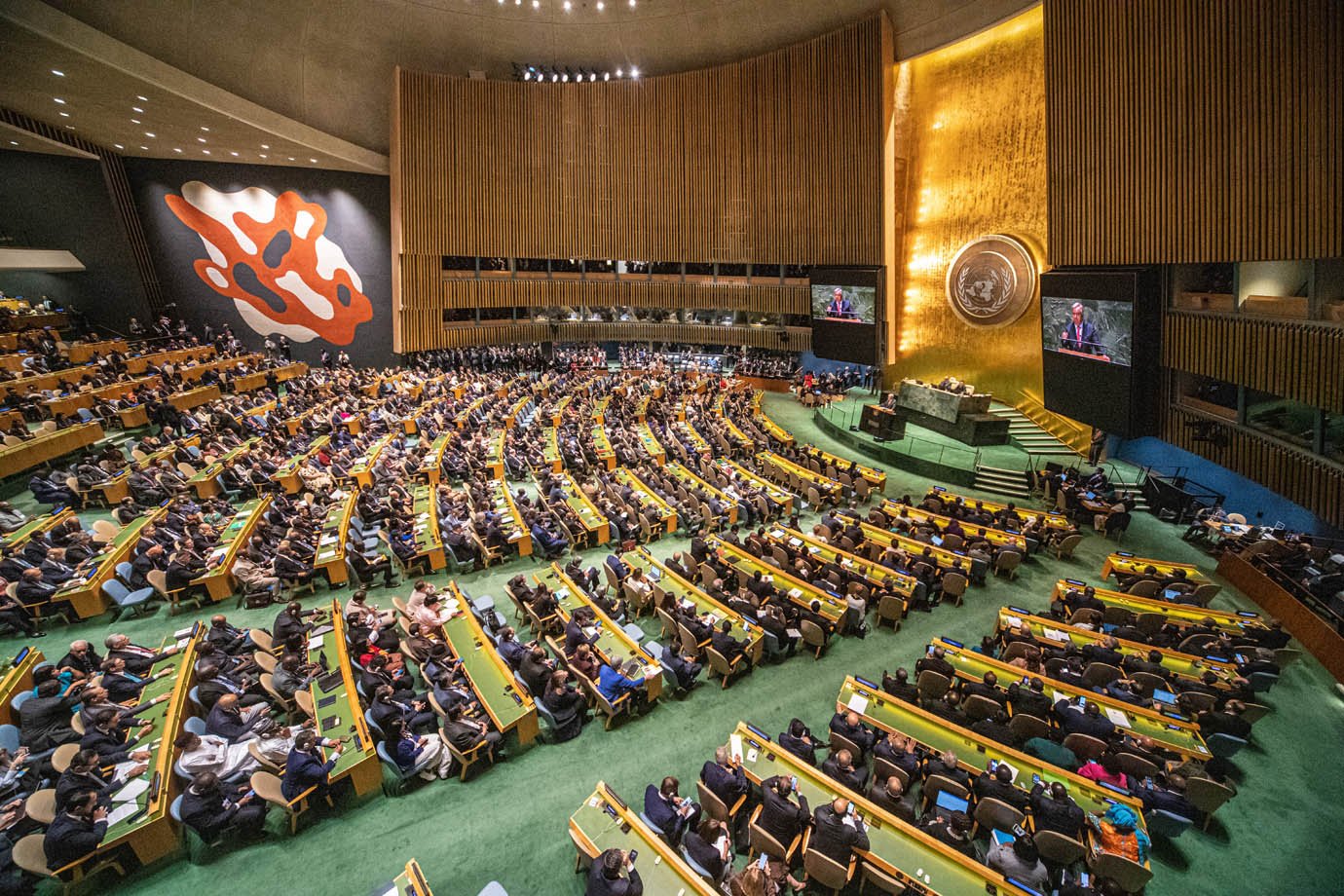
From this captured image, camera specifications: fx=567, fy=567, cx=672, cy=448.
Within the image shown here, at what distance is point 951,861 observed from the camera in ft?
14.9

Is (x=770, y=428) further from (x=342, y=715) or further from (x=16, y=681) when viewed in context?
(x=16, y=681)

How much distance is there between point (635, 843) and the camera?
15.2 feet

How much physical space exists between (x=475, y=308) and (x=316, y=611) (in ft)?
73.5

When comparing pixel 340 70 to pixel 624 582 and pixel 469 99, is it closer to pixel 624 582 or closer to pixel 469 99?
pixel 469 99

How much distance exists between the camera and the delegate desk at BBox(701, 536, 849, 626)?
8.46 m

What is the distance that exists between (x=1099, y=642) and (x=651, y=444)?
1148 cm

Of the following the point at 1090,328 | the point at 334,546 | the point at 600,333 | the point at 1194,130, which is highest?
the point at 1194,130

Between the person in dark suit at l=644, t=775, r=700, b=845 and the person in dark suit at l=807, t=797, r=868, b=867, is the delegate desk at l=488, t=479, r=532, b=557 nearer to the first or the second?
the person in dark suit at l=644, t=775, r=700, b=845

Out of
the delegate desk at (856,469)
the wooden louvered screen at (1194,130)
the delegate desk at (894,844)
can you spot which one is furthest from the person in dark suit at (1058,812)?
the delegate desk at (856,469)

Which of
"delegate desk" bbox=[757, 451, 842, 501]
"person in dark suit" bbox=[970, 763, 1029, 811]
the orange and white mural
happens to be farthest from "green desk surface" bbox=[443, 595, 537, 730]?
the orange and white mural

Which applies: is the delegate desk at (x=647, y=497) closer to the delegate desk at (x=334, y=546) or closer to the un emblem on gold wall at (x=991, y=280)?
the delegate desk at (x=334, y=546)

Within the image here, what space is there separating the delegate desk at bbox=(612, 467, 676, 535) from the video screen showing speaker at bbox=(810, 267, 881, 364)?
1130 centimetres

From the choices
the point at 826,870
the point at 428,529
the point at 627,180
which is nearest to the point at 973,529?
the point at 826,870

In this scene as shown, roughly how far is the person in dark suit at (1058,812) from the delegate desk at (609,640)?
3.91 metres
